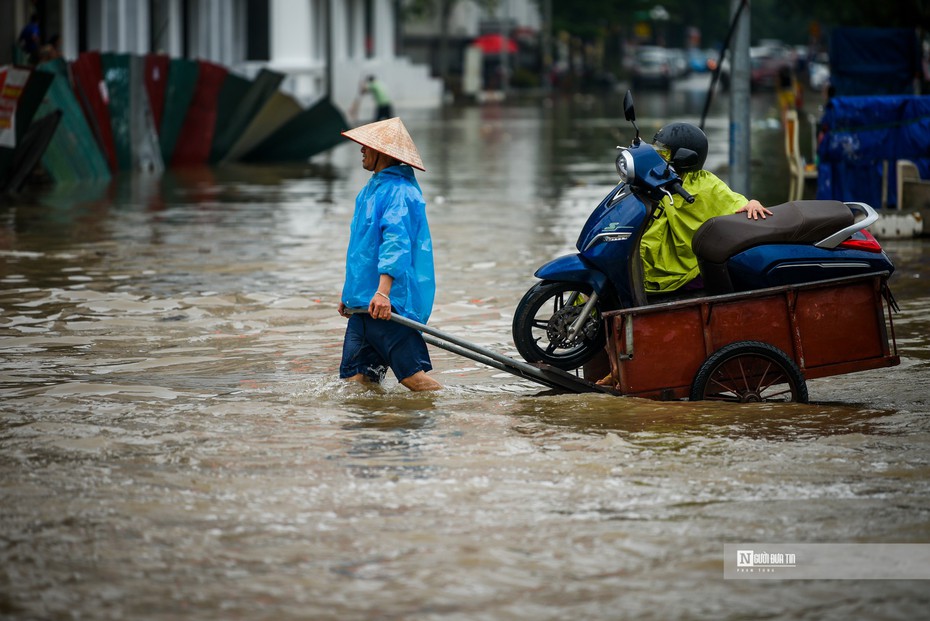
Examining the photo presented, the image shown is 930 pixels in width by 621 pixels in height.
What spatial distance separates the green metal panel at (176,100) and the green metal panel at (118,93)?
2.91ft

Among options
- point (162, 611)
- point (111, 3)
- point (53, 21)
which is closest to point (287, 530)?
point (162, 611)

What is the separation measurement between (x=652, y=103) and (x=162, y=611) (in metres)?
48.4

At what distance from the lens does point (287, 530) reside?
514cm

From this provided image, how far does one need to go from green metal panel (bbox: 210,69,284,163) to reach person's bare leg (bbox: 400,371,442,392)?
55.7 feet

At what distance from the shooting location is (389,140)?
7098 mm

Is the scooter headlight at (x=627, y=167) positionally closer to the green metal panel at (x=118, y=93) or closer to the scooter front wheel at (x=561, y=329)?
the scooter front wheel at (x=561, y=329)

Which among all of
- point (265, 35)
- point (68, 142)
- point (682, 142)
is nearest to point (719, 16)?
point (265, 35)

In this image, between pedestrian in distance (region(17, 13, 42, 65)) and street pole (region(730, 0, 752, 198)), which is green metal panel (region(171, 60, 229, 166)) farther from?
street pole (region(730, 0, 752, 198))

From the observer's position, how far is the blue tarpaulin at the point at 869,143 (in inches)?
624

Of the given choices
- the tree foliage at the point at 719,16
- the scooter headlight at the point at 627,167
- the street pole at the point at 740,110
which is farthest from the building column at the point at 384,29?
the scooter headlight at the point at 627,167

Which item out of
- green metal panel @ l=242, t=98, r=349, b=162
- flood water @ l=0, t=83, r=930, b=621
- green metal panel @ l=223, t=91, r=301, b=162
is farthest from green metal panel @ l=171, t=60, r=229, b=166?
flood water @ l=0, t=83, r=930, b=621

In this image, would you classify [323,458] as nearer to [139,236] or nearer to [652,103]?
[139,236]

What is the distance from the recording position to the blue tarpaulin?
1585 cm

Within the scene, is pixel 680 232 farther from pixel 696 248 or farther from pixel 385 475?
pixel 385 475
